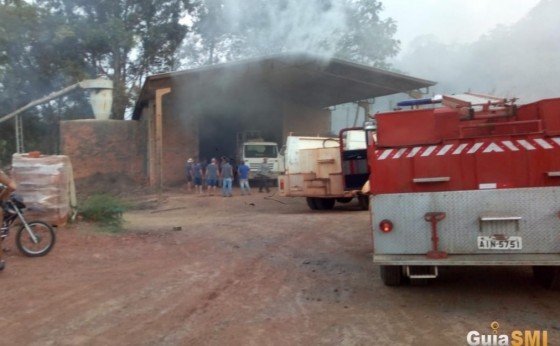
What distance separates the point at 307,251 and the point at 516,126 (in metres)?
4.06

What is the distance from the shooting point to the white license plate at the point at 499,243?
509 centimetres

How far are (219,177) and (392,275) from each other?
1729 cm

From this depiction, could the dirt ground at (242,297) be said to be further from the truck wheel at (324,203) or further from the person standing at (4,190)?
the truck wheel at (324,203)

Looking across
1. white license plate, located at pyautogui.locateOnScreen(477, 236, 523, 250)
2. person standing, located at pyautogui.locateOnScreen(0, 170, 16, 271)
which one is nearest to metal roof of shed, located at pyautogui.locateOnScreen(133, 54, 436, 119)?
person standing, located at pyautogui.locateOnScreen(0, 170, 16, 271)

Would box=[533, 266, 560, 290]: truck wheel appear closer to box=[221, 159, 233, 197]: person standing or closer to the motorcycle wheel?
the motorcycle wheel

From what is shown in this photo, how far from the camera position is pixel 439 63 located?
23406 millimetres

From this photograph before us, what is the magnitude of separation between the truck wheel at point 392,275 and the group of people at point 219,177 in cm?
1459

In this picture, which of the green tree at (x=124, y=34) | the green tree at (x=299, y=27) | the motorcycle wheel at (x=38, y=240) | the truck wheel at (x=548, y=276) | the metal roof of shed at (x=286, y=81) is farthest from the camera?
the green tree at (x=124, y=34)

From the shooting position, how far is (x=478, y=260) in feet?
17.0

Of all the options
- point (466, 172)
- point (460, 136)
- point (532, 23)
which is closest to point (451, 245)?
point (466, 172)

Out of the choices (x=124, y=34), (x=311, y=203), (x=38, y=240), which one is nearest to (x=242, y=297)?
(x=38, y=240)

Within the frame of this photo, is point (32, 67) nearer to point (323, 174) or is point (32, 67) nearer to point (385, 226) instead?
point (323, 174)

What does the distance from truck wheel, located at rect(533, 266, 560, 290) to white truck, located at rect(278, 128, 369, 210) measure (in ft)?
25.4

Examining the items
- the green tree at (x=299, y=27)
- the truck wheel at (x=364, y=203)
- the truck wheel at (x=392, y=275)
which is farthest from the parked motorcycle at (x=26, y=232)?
the truck wheel at (x=364, y=203)
